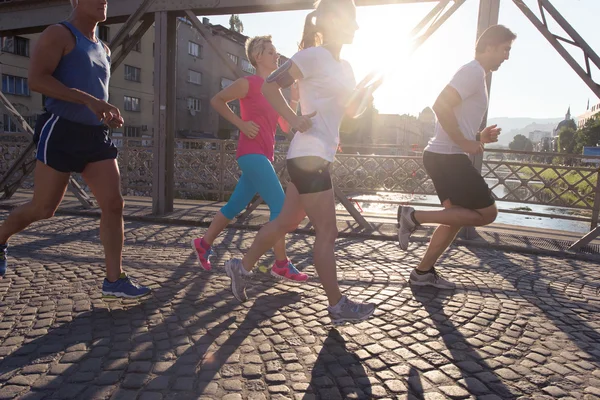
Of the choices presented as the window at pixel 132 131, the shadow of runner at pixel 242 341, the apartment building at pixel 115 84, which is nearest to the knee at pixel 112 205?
the shadow of runner at pixel 242 341

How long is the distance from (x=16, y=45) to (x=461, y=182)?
36.6 m

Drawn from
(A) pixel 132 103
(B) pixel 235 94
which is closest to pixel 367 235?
(B) pixel 235 94

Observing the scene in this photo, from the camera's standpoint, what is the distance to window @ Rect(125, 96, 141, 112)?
128 feet

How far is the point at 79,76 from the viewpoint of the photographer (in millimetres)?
2836

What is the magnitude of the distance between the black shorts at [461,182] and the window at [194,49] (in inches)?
1672

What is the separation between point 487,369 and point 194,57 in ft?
146

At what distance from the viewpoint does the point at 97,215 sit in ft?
23.2

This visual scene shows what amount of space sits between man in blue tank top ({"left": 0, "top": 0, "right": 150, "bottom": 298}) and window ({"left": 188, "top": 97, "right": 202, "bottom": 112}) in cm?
4181

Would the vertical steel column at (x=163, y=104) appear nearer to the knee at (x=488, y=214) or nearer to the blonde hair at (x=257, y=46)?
the blonde hair at (x=257, y=46)

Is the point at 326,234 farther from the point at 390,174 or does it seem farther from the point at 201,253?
the point at 390,174

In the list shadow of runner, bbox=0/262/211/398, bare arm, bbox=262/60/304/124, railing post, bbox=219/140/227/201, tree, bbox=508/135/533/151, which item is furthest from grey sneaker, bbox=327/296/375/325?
tree, bbox=508/135/533/151

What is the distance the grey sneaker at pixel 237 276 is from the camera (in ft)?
10.2

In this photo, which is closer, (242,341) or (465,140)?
(242,341)

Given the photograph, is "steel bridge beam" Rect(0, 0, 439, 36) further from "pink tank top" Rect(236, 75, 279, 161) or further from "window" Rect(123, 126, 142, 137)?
"window" Rect(123, 126, 142, 137)
